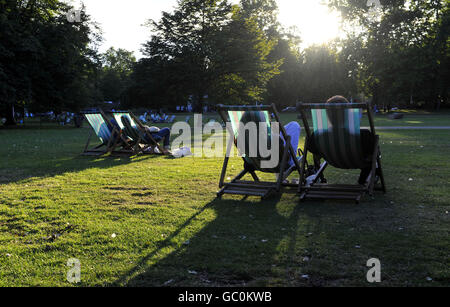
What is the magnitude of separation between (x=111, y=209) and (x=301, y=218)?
2.52 meters

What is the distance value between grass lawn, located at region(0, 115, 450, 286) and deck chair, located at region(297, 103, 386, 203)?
0.66 feet

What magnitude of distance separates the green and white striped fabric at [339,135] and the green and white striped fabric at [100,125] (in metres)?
7.14

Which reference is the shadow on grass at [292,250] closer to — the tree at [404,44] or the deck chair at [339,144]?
the deck chair at [339,144]

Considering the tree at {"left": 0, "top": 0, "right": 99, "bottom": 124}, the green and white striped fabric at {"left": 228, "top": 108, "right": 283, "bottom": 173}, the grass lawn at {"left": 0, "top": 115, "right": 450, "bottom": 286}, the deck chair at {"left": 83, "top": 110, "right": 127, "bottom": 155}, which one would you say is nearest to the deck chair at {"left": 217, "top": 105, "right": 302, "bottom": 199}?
the green and white striped fabric at {"left": 228, "top": 108, "right": 283, "bottom": 173}

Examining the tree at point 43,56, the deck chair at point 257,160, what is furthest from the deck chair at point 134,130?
the tree at point 43,56

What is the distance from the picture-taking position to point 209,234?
420 cm

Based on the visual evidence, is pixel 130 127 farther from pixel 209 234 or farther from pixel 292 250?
pixel 292 250

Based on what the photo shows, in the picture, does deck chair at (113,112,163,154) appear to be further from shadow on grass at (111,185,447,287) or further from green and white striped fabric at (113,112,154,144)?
shadow on grass at (111,185,447,287)

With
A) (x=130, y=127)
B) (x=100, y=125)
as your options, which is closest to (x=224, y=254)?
(x=130, y=127)

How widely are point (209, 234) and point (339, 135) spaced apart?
Result: 7.92 ft

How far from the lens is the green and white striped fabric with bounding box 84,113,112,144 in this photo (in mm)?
11125

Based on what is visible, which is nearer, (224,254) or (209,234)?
(224,254)
